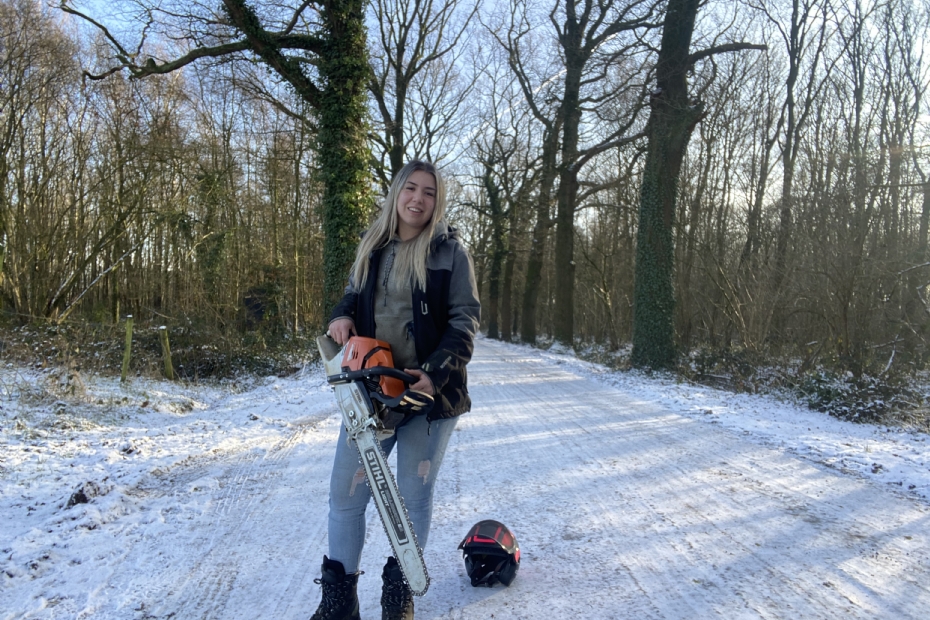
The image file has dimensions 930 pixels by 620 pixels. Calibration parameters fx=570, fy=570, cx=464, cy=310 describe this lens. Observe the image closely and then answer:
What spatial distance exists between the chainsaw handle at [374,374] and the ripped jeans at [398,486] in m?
0.24

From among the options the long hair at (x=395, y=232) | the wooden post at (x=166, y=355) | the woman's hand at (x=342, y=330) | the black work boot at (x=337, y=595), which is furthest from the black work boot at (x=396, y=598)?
the wooden post at (x=166, y=355)

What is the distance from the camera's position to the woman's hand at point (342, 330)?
247cm

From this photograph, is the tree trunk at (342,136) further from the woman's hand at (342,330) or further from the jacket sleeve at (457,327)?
the jacket sleeve at (457,327)

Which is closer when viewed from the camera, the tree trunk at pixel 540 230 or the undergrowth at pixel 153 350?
the undergrowth at pixel 153 350

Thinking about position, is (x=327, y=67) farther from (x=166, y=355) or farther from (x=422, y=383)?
(x=422, y=383)

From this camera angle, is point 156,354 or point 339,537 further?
point 156,354

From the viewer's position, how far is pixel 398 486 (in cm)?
249

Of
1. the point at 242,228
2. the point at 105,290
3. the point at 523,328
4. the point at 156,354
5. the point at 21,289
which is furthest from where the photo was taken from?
the point at 523,328

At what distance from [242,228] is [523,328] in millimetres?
12064

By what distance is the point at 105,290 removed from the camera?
21.7 meters

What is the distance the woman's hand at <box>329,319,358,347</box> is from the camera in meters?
2.47

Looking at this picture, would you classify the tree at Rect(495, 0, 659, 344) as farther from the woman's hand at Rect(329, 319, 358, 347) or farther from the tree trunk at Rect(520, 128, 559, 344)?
the woman's hand at Rect(329, 319, 358, 347)

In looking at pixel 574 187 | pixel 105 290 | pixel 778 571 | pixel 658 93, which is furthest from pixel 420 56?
pixel 778 571

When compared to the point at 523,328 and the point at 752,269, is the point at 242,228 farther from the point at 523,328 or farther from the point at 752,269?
the point at 752,269
